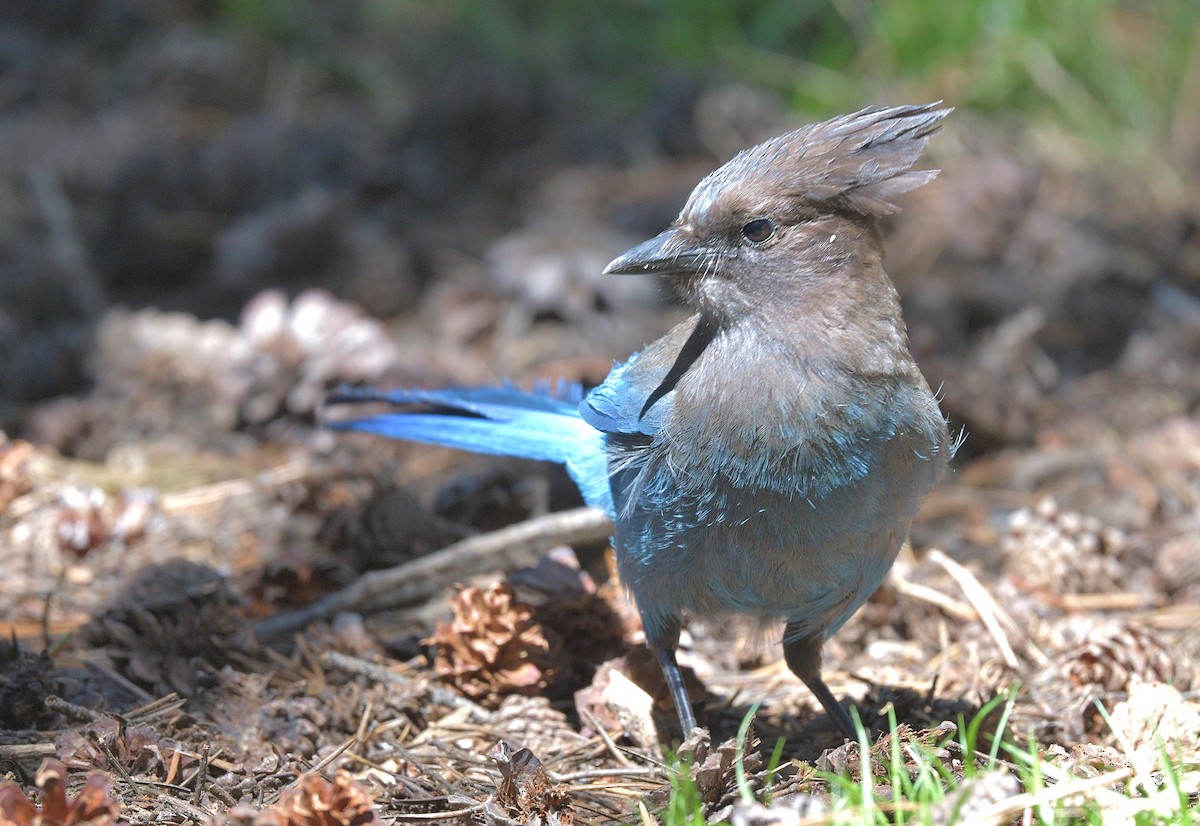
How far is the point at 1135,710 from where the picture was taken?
2.72 m

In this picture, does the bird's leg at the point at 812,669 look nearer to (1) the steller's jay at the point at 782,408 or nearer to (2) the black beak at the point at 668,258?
(1) the steller's jay at the point at 782,408

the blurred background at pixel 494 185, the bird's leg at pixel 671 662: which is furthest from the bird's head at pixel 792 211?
the blurred background at pixel 494 185

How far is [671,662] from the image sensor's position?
292cm

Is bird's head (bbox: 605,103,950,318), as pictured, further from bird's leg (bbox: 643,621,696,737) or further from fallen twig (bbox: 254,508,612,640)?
fallen twig (bbox: 254,508,612,640)

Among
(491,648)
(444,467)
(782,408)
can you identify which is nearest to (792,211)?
(782,408)

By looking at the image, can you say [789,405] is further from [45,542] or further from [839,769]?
[45,542]

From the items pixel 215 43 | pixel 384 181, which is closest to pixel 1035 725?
pixel 384 181

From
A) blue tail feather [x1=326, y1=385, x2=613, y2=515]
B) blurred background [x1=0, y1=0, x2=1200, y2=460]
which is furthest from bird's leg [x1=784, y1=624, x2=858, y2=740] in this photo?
blurred background [x1=0, y1=0, x2=1200, y2=460]

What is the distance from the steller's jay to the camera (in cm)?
258

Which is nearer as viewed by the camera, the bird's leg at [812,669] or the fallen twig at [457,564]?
the bird's leg at [812,669]

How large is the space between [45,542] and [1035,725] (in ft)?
9.15

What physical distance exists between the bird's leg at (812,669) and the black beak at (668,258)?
2.91 feet

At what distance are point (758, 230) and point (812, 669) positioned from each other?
107cm

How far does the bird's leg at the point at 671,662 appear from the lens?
2.85 metres
